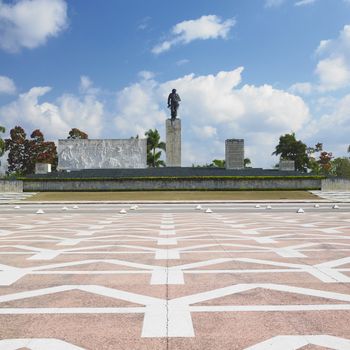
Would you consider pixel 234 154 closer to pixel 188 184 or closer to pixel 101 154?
pixel 188 184

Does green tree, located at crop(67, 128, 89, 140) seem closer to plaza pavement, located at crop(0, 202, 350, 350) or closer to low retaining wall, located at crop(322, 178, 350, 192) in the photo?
low retaining wall, located at crop(322, 178, 350, 192)

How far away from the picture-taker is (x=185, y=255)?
7562 millimetres

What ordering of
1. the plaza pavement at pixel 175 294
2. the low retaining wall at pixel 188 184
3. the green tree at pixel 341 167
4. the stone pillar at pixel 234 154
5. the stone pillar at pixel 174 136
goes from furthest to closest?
the green tree at pixel 341 167 < the stone pillar at pixel 234 154 < the stone pillar at pixel 174 136 < the low retaining wall at pixel 188 184 < the plaza pavement at pixel 175 294

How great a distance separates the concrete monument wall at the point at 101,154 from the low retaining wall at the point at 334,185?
2029cm

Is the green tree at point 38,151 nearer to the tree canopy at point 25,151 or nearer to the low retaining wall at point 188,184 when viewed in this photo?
the tree canopy at point 25,151

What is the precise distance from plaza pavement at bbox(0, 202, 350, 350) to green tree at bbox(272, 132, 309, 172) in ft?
198

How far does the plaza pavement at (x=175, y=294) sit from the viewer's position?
345 centimetres

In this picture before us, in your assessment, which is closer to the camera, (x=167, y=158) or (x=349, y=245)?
(x=349, y=245)

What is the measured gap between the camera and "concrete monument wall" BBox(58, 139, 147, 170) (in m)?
49.8

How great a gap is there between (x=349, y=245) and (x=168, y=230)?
190 inches

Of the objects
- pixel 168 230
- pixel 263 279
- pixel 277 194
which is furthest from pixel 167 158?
pixel 263 279

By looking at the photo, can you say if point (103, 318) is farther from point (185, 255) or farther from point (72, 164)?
point (72, 164)

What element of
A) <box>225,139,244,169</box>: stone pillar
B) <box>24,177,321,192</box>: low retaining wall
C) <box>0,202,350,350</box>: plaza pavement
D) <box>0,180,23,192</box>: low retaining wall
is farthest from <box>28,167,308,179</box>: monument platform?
<box>0,202,350,350</box>: plaza pavement

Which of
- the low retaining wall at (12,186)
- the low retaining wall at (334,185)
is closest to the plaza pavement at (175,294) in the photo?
the low retaining wall at (334,185)
